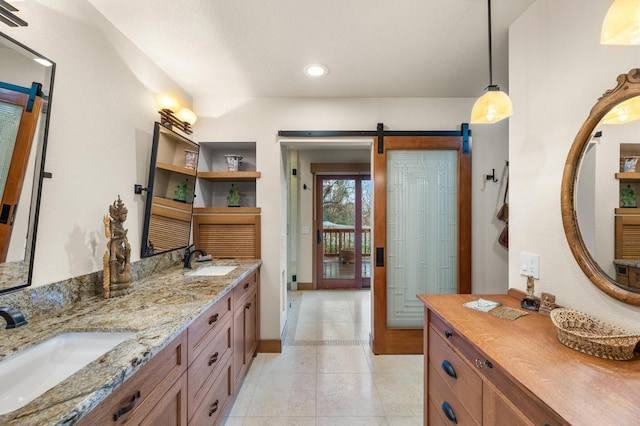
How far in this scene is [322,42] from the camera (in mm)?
1809

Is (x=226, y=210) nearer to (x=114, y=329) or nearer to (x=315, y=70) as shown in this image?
(x=315, y=70)

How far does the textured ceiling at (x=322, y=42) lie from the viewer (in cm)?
152

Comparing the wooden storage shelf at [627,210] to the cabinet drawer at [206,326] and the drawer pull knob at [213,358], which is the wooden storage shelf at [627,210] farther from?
the drawer pull knob at [213,358]

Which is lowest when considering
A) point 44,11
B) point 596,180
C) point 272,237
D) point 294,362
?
point 294,362

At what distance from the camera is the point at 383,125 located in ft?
8.75

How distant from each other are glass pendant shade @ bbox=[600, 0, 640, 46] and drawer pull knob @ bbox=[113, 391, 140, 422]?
1.91m

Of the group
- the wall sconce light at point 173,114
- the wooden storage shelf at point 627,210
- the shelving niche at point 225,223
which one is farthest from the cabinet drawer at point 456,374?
the wall sconce light at point 173,114

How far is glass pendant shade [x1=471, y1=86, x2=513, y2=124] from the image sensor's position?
1.36 m

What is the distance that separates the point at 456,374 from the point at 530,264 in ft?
2.61

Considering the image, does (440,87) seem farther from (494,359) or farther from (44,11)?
(44,11)

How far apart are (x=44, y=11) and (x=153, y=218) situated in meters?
1.26

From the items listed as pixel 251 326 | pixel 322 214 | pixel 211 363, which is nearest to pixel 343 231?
pixel 322 214

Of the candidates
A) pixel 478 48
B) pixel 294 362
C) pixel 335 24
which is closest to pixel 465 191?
pixel 478 48

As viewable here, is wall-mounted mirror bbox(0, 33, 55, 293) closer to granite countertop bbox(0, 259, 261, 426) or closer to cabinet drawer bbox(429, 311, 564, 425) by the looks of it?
granite countertop bbox(0, 259, 261, 426)
